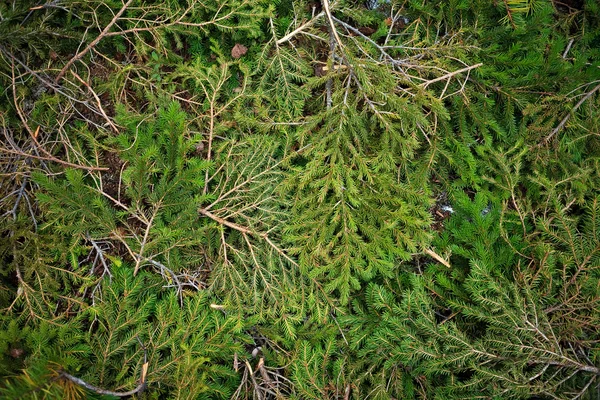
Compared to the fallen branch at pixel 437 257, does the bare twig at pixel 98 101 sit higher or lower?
higher

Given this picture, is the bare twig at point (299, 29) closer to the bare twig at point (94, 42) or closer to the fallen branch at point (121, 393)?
the bare twig at point (94, 42)

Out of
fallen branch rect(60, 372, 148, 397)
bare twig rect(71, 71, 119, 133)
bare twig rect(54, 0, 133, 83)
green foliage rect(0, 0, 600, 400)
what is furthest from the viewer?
bare twig rect(71, 71, 119, 133)

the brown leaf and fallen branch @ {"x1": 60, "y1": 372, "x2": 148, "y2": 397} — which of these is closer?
fallen branch @ {"x1": 60, "y1": 372, "x2": 148, "y2": 397}

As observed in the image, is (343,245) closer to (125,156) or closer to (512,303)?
(512,303)

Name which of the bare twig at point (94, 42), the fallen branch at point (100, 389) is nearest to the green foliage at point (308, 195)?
the bare twig at point (94, 42)

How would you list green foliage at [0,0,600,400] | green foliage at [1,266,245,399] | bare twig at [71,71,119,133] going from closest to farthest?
green foliage at [1,266,245,399] → green foliage at [0,0,600,400] → bare twig at [71,71,119,133]

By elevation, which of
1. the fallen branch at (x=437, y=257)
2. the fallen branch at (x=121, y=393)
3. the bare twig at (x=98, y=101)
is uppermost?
the bare twig at (x=98, y=101)

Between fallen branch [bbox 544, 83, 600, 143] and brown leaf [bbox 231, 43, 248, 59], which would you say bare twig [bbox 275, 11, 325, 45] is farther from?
fallen branch [bbox 544, 83, 600, 143]

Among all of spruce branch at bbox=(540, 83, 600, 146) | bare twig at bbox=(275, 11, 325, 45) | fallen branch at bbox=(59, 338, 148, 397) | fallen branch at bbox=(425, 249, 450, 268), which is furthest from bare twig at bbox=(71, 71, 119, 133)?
spruce branch at bbox=(540, 83, 600, 146)

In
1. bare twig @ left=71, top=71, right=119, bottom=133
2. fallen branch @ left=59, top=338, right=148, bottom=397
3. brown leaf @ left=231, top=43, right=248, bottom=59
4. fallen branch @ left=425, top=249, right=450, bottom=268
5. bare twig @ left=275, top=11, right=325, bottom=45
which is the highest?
bare twig @ left=275, top=11, right=325, bottom=45

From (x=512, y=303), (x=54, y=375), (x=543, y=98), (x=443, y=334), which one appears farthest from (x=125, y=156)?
(x=543, y=98)

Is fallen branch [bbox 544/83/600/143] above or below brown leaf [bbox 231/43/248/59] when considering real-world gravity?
below
